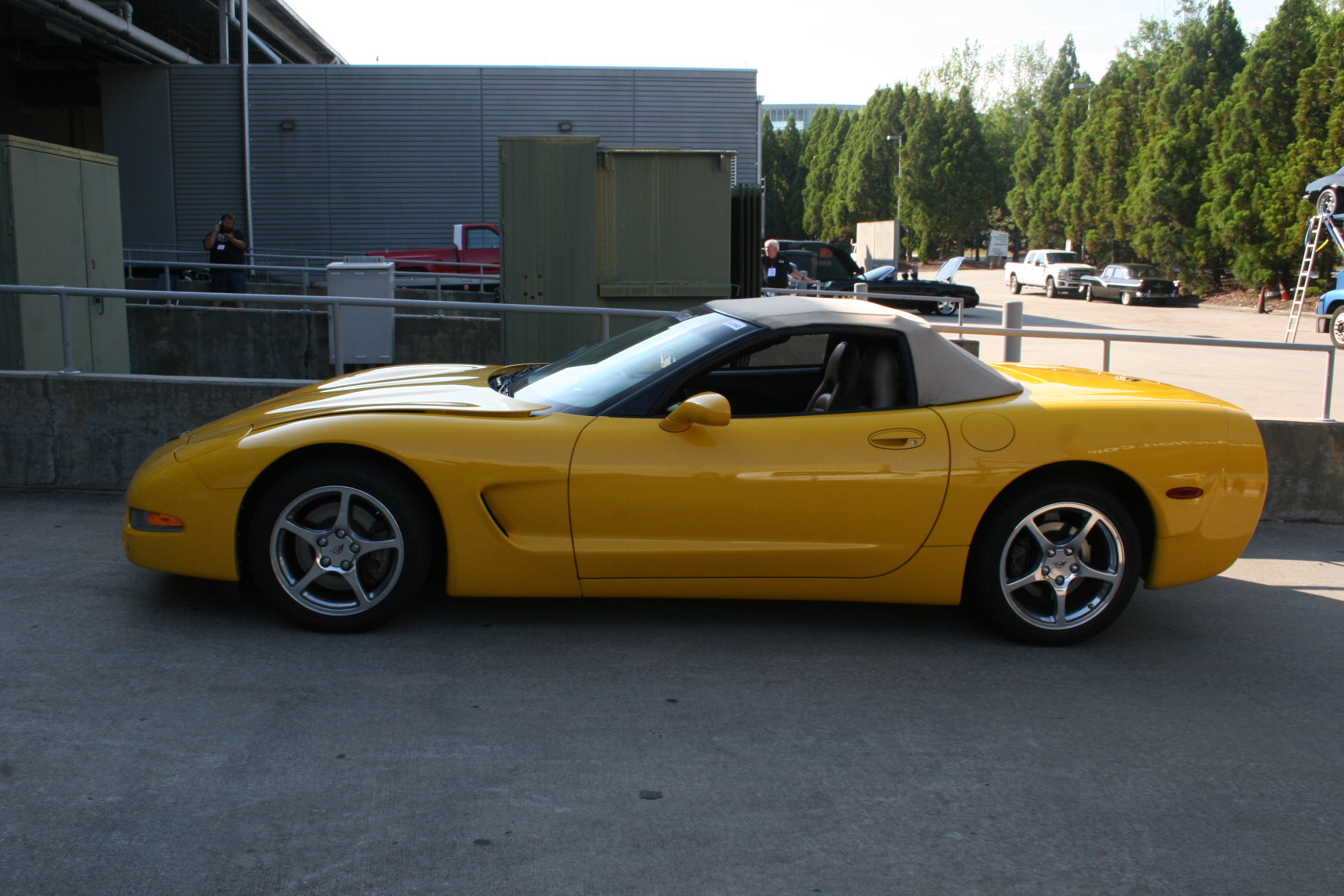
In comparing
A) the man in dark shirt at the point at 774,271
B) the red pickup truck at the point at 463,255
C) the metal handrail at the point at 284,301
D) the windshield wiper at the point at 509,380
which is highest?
the red pickup truck at the point at 463,255

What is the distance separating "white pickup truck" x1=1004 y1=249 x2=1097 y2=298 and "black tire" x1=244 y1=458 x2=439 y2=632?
4198 cm

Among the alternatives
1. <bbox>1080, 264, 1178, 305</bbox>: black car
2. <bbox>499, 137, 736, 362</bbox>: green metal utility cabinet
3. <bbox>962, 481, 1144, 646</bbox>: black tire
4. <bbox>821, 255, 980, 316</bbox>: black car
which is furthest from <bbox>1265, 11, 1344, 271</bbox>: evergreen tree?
<bbox>962, 481, 1144, 646</bbox>: black tire

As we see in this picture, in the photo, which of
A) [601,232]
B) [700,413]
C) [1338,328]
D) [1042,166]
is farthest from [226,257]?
[1042,166]

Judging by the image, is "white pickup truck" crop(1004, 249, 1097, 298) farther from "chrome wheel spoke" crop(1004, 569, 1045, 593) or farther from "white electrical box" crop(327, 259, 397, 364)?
"chrome wheel spoke" crop(1004, 569, 1045, 593)

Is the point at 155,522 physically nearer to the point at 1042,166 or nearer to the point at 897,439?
the point at 897,439

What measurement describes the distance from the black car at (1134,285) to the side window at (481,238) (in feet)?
86.2

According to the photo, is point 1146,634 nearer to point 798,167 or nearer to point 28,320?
point 28,320

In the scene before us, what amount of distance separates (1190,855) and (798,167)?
8074 centimetres

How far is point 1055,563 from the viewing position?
432cm

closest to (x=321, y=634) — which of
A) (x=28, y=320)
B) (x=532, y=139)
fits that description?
(x=532, y=139)

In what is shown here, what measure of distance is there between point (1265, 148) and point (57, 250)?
38.4 meters

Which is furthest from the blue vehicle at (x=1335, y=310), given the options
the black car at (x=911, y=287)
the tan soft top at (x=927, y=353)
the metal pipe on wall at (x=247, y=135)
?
the metal pipe on wall at (x=247, y=135)

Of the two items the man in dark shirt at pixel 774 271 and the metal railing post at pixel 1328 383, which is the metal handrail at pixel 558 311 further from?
the man in dark shirt at pixel 774 271

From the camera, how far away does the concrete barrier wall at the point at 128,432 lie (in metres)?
6.70
